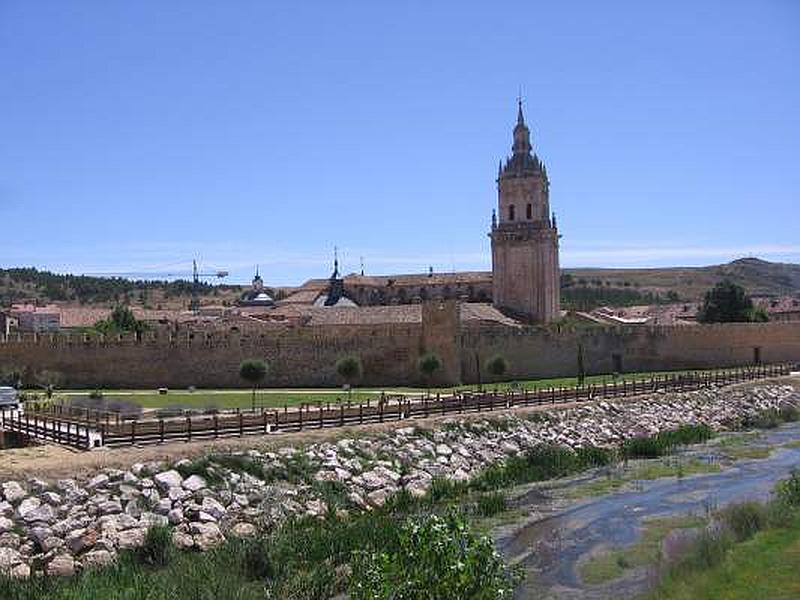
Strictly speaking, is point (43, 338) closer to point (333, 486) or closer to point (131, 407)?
point (131, 407)

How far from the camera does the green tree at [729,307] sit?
71000 mm

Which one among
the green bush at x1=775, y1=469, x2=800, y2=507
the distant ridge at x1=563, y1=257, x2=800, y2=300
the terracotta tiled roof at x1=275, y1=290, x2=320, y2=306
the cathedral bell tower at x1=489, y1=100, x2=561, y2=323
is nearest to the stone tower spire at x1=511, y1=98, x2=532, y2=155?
the cathedral bell tower at x1=489, y1=100, x2=561, y2=323

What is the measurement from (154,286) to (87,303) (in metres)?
30.4

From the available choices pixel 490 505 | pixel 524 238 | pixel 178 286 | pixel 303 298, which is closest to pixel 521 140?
pixel 524 238

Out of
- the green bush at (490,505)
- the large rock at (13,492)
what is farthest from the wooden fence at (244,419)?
the green bush at (490,505)

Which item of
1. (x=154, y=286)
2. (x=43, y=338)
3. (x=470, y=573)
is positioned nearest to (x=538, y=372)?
(x=43, y=338)

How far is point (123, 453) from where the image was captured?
23219 millimetres

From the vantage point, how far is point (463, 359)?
165 feet

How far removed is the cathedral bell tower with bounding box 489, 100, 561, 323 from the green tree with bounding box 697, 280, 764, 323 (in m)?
11.2

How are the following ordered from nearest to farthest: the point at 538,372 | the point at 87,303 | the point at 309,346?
1. the point at 309,346
2. the point at 538,372
3. the point at 87,303

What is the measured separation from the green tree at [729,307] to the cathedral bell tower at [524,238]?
11.2 m

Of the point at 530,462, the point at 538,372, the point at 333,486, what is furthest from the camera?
the point at 538,372

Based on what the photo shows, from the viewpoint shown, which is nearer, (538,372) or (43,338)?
(43,338)

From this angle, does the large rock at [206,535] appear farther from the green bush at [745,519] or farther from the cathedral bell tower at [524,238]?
the cathedral bell tower at [524,238]
